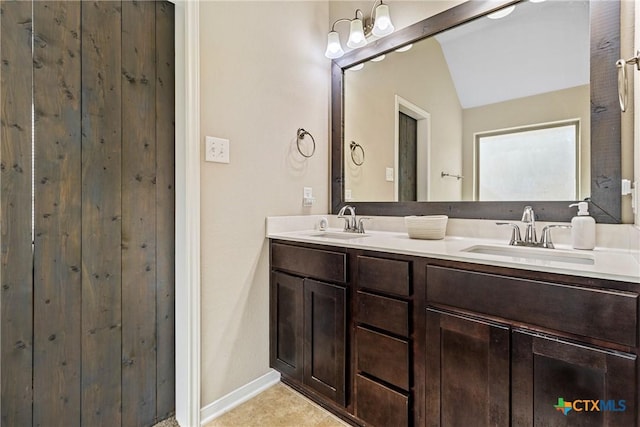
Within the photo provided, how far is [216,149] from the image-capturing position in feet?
5.00

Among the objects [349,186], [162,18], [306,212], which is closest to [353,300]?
[306,212]

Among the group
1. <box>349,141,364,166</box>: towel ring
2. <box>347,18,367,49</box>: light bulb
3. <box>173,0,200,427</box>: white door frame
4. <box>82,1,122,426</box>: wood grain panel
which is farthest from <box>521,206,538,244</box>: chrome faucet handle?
<box>82,1,122,426</box>: wood grain panel

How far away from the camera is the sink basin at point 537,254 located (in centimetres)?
110

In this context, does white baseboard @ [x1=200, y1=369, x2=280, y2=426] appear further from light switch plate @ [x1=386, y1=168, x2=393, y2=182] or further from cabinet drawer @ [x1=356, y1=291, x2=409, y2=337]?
light switch plate @ [x1=386, y1=168, x2=393, y2=182]

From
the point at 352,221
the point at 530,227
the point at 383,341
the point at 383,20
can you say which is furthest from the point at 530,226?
the point at 383,20

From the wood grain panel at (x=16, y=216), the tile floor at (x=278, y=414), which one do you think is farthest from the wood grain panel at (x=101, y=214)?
the tile floor at (x=278, y=414)

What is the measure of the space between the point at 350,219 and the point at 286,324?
75 centimetres

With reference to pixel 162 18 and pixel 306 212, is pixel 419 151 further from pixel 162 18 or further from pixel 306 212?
pixel 162 18

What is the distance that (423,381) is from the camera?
1136mm

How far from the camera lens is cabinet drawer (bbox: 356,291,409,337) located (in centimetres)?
119

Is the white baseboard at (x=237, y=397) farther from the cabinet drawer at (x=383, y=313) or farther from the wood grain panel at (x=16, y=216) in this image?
the cabinet drawer at (x=383, y=313)

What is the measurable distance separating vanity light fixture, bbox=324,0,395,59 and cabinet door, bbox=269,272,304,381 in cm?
150

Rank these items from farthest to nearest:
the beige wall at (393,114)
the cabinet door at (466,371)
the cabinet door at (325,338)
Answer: the beige wall at (393,114) < the cabinet door at (325,338) < the cabinet door at (466,371)

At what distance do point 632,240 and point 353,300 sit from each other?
1.07 meters
